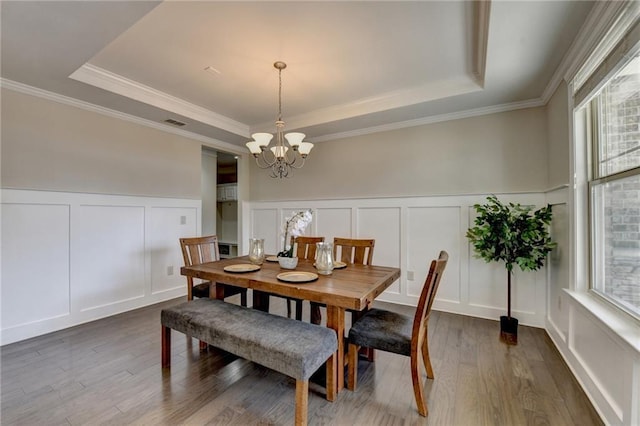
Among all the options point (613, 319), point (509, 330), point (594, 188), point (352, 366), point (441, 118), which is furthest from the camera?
point (441, 118)

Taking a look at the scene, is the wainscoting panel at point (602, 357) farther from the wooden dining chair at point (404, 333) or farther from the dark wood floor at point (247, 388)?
the wooden dining chair at point (404, 333)

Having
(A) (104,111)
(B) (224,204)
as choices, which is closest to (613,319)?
(A) (104,111)

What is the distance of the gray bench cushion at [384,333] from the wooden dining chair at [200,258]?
1340mm

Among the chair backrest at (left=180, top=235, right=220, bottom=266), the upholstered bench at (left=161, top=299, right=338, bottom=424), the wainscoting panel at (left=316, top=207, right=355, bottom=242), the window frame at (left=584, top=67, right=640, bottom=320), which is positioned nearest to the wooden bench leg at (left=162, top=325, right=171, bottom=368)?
the upholstered bench at (left=161, top=299, right=338, bottom=424)

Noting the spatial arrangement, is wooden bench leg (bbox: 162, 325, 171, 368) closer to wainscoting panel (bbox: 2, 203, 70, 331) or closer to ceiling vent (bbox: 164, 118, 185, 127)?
wainscoting panel (bbox: 2, 203, 70, 331)

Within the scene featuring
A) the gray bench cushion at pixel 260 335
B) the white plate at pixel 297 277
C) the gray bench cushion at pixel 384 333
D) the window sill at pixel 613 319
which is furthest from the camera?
the white plate at pixel 297 277

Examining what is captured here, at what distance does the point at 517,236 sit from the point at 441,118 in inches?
66.7

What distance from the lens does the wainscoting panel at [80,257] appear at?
259 centimetres

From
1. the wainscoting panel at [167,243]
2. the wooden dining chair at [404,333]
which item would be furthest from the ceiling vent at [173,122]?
the wooden dining chair at [404,333]

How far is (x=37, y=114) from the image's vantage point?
2717 mm

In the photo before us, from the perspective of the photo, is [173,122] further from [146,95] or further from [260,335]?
[260,335]

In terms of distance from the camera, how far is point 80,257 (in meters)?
3.01

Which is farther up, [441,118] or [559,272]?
[441,118]

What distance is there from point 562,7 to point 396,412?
2687 millimetres
